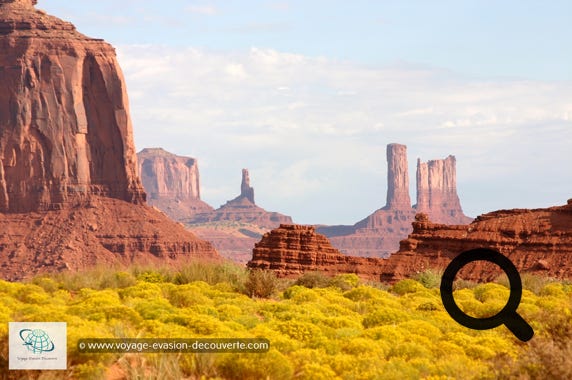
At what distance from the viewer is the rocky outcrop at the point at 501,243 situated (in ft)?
198

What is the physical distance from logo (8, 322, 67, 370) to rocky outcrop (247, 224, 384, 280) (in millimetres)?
45524

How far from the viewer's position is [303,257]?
66.0 meters

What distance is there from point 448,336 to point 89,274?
21474 millimetres

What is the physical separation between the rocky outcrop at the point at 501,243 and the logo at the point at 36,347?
1686 inches

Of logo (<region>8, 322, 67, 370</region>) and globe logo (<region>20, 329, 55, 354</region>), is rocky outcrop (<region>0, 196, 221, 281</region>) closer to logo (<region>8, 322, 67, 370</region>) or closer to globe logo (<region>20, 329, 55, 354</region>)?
logo (<region>8, 322, 67, 370</region>)

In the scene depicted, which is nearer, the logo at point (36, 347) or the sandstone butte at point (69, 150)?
the logo at point (36, 347)

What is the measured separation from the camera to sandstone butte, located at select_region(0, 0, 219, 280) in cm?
12912

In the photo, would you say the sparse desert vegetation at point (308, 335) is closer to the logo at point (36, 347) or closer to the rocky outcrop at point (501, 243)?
the logo at point (36, 347)

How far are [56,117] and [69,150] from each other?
16.7 ft

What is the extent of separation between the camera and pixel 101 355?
17047mm

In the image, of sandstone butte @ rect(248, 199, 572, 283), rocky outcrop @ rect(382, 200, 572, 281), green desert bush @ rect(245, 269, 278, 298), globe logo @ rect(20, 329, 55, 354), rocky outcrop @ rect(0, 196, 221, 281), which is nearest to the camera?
globe logo @ rect(20, 329, 55, 354)

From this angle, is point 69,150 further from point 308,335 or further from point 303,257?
point 308,335

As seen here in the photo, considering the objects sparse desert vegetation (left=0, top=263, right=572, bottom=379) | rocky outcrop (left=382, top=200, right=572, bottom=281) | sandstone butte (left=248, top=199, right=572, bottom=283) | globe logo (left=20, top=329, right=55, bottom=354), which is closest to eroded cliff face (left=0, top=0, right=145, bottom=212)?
sandstone butte (left=248, top=199, right=572, bottom=283)

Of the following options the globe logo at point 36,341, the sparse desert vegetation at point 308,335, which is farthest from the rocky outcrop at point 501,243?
the globe logo at point 36,341
